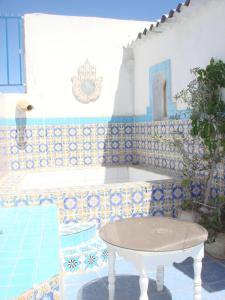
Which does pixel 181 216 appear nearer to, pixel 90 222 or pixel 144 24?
pixel 90 222

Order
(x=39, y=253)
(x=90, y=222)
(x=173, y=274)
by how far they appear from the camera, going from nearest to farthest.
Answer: (x=39, y=253), (x=173, y=274), (x=90, y=222)

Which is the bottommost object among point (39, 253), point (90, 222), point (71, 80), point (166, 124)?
point (90, 222)

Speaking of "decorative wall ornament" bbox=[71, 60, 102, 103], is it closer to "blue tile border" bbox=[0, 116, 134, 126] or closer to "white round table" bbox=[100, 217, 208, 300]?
"blue tile border" bbox=[0, 116, 134, 126]

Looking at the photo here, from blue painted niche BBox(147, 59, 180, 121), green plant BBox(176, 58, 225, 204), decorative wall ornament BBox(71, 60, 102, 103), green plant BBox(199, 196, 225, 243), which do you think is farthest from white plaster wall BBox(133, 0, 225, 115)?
green plant BBox(199, 196, 225, 243)

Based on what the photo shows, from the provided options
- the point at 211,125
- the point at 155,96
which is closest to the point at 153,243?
the point at 211,125

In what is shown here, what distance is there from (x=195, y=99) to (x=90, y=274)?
2.42 metres

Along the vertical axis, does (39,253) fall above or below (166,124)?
below

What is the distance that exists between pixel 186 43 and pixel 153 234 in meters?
3.59

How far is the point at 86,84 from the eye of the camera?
7.10 metres

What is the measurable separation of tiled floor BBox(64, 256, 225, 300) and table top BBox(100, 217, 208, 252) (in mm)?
745

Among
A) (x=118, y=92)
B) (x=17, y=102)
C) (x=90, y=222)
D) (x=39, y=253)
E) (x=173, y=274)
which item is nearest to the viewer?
(x=39, y=253)

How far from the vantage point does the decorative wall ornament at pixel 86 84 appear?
7066 millimetres

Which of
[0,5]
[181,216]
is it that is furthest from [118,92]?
[181,216]

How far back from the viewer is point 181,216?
4594 mm
